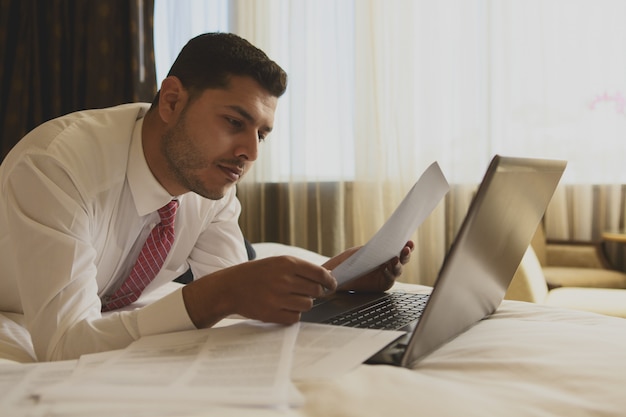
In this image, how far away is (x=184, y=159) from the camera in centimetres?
138

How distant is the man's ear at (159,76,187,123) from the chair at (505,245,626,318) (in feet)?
4.58

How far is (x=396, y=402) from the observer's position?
0.56 m

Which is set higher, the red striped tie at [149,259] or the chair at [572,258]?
the red striped tie at [149,259]

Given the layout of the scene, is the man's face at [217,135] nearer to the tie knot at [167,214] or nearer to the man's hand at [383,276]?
the tie knot at [167,214]

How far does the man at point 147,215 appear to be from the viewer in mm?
861

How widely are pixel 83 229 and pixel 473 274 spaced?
68cm

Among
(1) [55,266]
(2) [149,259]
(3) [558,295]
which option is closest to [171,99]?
(2) [149,259]

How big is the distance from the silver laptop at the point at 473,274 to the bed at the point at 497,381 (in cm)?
3

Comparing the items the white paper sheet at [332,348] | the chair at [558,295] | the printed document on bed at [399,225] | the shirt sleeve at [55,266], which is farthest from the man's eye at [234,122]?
the chair at [558,295]

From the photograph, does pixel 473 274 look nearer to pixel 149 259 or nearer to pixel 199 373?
pixel 199 373

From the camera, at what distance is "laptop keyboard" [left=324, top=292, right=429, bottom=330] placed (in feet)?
2.94

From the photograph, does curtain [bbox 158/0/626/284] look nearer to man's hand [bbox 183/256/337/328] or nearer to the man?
the man

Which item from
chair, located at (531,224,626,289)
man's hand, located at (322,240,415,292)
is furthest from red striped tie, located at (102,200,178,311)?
chair, located at (531,224,626,289)

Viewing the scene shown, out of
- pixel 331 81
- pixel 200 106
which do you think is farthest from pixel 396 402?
pixel 331 81
